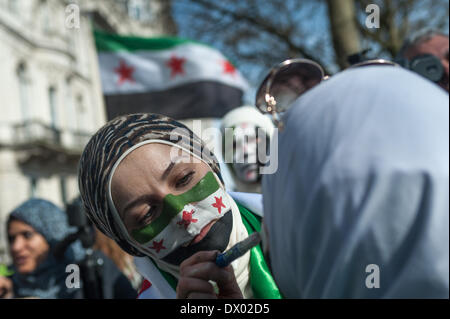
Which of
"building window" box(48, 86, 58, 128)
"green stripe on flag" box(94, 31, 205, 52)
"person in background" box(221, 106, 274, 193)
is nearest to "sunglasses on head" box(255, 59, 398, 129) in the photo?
"person in background" box(221, 106, 274, 193)

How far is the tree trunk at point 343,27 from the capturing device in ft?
15.3

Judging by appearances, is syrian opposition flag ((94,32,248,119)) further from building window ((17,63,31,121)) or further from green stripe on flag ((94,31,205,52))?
building window ((17,63,31,121))

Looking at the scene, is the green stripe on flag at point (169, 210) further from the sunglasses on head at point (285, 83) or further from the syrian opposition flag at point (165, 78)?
the syrian opposition flag at point (165, 78)

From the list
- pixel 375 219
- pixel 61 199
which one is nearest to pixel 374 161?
pixel 375 219

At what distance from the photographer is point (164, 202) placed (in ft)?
4.00

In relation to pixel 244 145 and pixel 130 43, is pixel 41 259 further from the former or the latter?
pixel 130 43

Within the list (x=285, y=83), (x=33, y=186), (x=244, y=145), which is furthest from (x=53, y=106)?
(x=285, y=83)

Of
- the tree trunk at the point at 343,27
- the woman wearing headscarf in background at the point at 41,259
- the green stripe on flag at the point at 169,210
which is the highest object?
the tree trunk at the point at 343,27

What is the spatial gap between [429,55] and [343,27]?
3.24m

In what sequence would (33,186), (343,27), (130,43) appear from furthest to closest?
(33,186)
(130,43)
(343,27)

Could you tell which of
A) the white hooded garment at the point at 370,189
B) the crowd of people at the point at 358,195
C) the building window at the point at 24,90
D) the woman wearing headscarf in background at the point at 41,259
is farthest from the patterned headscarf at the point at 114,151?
the building window at the point at 24,90

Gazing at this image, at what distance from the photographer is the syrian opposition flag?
15.3ft

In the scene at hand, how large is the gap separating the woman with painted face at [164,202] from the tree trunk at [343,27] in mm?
3682

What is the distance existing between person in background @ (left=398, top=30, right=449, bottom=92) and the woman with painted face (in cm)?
87
